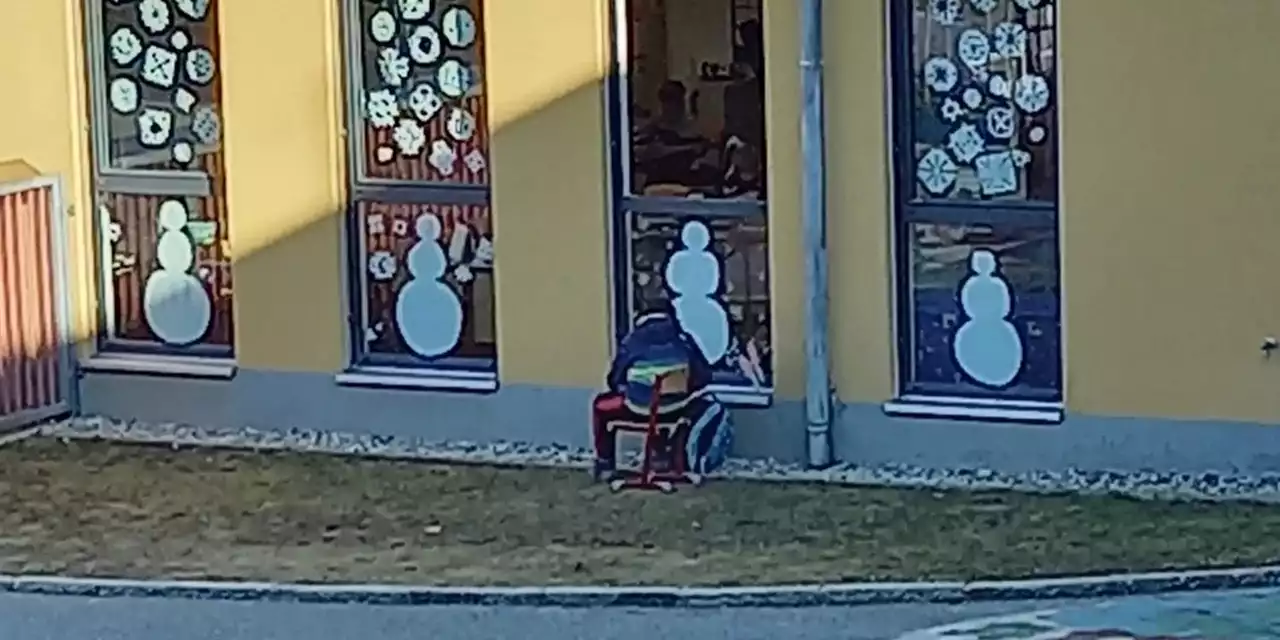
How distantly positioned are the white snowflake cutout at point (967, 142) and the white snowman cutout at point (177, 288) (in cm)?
446

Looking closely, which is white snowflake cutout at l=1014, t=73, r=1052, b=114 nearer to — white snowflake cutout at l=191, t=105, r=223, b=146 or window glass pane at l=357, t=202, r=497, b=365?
window glass pane at l=357, t=202, r=497, b=365

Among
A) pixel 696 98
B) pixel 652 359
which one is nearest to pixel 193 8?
pixel 696 98

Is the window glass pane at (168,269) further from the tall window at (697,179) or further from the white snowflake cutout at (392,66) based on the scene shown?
the tall window at (697,179)

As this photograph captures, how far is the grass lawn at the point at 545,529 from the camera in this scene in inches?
526

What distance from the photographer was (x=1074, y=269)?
1491 cm

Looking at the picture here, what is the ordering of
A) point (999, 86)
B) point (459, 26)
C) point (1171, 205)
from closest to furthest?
point (1171, 205)
point (999, 86)
point (459, 26)

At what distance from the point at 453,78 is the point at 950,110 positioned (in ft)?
9.06

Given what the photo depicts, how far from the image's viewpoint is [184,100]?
17125mm

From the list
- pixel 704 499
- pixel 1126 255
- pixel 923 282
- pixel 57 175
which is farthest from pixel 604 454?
pixel 57 175

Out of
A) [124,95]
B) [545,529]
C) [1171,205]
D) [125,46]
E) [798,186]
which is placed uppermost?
[125,46]

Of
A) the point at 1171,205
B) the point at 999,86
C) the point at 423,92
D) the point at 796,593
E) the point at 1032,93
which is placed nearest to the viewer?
the point at 796,593

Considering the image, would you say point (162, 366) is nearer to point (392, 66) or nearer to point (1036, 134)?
point (392, 66)

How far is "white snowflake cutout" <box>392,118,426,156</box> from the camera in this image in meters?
16.5

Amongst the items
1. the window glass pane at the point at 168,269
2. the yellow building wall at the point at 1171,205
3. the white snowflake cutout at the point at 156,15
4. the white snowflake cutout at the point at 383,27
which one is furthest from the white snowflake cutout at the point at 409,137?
the yellow building wall at the point at 1171,205
